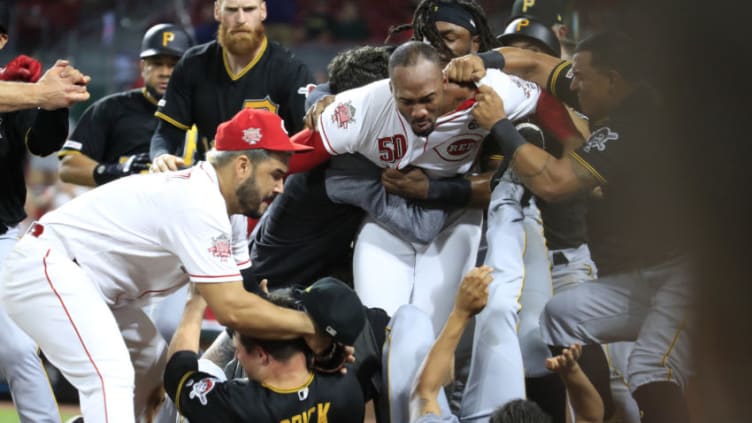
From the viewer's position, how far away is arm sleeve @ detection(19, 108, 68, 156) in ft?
11.6

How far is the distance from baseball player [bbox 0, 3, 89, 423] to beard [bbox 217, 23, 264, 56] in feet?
2.99

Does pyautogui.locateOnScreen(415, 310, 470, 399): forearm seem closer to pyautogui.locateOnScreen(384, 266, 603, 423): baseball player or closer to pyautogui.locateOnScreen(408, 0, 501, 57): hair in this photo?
pyautogui.locateOnScreen(384, 266, 603, 423): baseball player

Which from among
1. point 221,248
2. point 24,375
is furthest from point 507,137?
point 24,375

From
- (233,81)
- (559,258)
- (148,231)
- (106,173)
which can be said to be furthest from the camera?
(106,173)

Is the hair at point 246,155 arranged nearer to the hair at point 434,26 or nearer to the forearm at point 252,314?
the forearm at point 252,314

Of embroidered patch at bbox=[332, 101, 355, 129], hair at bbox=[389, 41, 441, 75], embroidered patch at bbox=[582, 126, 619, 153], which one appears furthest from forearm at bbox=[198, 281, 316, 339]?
embroidered patch at bbox=[582, 126, 619, 153]

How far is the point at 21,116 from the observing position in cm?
368

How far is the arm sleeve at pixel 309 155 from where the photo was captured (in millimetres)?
3451

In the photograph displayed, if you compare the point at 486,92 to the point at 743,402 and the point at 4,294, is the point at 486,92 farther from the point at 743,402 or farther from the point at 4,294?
the point at 743,402

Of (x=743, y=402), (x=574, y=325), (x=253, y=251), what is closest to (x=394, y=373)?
(x=574, y=325)

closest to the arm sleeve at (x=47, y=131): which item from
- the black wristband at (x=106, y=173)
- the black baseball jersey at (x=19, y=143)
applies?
the black baseball jersey at (x=19, y=143)

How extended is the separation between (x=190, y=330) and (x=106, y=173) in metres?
2.11

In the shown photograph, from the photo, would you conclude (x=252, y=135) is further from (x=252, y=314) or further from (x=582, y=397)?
(x=582, y=397)

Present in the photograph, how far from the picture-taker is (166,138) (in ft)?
13.8
